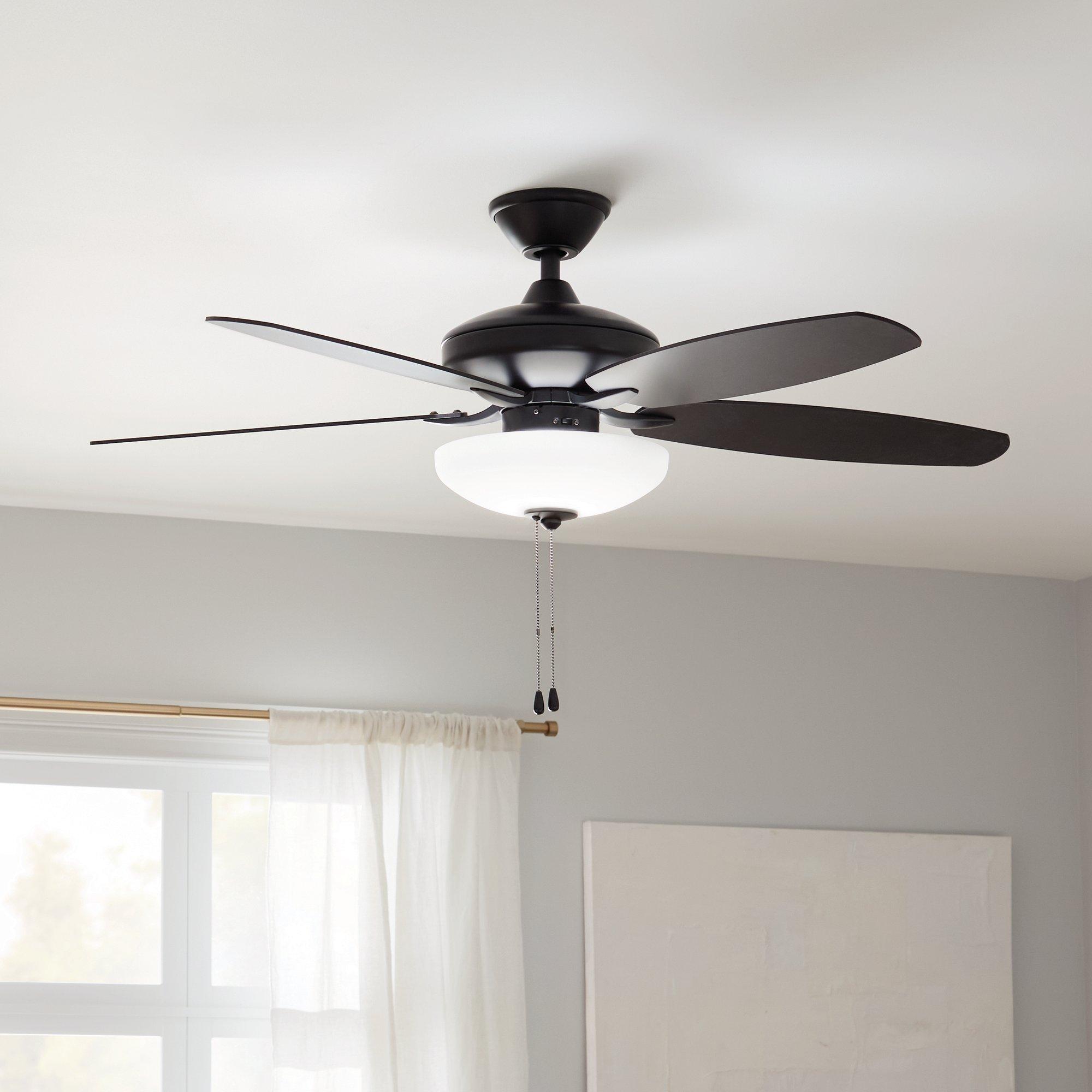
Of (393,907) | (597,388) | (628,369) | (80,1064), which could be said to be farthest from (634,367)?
(80,1064)

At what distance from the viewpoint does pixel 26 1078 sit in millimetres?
3324

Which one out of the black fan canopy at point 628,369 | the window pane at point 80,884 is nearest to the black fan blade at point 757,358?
the black fan canopy at point 628,369

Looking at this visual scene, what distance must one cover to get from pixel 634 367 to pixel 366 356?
299mm

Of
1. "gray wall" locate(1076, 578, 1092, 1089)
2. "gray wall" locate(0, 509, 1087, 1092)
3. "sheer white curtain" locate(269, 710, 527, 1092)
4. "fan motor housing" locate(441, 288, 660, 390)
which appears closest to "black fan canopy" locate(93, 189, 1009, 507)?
"fan motor housing" locate(441, 288, 660, 390)

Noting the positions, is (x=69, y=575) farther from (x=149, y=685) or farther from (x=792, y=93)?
(x=792, y=93)

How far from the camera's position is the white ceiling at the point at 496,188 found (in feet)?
4.70

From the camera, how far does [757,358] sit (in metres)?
1.47

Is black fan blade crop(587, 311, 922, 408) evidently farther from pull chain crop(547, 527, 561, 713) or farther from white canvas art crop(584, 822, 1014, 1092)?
white canvas art crop(584, 822, 1014, 1092)

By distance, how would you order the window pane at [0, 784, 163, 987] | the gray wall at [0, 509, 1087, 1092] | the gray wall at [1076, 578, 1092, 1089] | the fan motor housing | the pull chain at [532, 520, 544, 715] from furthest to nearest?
the gray wall at [1076, 578, 1092, 1089], the pull chain at [532, 520, 544, 715], the gray wall at [0, 509, 1087, 1092], the window pane at [0, 784, 163, 987], the fan motor housing

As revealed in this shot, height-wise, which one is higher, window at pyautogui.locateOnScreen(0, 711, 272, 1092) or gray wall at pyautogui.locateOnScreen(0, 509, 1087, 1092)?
gray wall at pyautogui.locateOnScreen(0, 509, 1087, 1092)

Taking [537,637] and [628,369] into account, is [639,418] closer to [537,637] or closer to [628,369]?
[628,369]

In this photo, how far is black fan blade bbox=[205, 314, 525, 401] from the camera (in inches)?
55.1

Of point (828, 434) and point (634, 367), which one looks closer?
point (634, 367)

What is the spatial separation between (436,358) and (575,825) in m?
1.74
